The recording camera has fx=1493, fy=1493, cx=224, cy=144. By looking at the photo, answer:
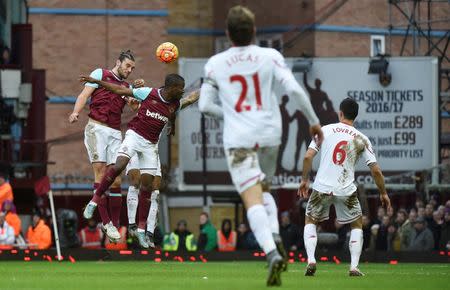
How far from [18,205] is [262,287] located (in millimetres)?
24189

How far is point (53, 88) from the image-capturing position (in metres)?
55.7

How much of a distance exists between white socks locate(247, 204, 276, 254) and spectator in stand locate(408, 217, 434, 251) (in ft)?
56.9

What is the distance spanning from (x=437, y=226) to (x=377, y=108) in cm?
834

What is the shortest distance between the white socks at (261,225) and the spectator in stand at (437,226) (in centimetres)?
1772

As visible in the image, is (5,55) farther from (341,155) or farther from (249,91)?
(249,91)

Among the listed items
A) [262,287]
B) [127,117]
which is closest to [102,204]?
[262,287]

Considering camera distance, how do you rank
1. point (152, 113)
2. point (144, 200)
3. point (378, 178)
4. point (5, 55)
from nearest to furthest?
point (378, 178) < point (152, 113) < point (144, 200) < point (5, 55)

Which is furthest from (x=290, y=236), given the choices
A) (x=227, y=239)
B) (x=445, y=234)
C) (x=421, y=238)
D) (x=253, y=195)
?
(x=253, y=195)

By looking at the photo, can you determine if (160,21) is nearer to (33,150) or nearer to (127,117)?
(127,117)

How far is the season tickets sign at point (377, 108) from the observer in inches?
1629

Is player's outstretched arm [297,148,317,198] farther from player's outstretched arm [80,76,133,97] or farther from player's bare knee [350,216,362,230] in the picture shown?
player's outstretched arm [80,76,133,97]

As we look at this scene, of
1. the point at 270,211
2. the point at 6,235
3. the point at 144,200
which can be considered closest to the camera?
the point at 270,211

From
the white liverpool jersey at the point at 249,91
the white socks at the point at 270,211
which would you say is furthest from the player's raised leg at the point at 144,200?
the white liverpool jersey at the point at 249,91

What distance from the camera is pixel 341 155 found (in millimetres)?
21328
